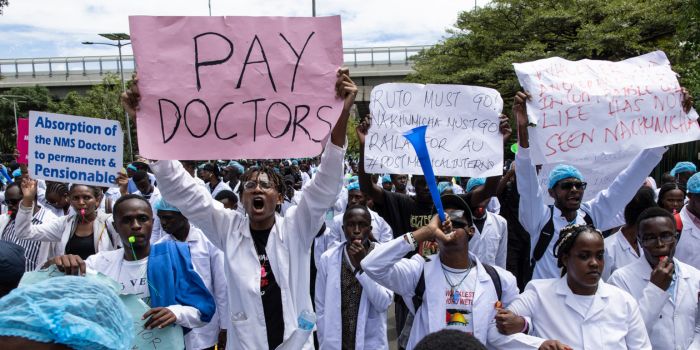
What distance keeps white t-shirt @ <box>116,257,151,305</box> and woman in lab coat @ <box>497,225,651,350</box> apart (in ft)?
6.31

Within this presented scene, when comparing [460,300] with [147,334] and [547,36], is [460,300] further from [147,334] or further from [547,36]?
[547,36]

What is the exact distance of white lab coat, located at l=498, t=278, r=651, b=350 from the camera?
10.1 ft

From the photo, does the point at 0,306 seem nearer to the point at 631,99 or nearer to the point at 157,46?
the point at 157,46

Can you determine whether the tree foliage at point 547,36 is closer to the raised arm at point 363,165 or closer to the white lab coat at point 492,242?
the white lab coat at point 492,242

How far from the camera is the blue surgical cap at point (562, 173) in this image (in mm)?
4355

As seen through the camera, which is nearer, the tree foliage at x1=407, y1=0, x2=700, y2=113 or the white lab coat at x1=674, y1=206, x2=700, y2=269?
the white lab coat at x1=674, y1=206, x2=700, y2=269

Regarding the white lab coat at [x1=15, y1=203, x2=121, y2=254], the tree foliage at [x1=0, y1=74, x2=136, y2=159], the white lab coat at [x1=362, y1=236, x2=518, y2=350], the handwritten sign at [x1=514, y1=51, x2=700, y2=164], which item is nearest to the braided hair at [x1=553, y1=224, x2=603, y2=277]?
the white lab coat at [x1=362, y1=236, x2=518, y2=350]

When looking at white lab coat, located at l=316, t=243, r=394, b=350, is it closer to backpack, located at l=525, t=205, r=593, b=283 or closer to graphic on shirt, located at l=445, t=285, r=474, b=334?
graphic on shirt, located at l=445, t=285, r=474, b=334

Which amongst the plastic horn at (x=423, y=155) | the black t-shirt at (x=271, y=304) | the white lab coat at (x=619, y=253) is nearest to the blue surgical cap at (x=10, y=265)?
the black t-shirt at (x=271, y=304)

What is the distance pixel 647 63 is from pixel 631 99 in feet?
1.41

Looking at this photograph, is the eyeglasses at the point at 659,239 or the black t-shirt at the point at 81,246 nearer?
the eyeglasses at the point at 659,239

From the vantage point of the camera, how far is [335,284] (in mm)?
4422

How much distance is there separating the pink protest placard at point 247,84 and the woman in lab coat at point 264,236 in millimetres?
128

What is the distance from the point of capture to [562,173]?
14.3ft
